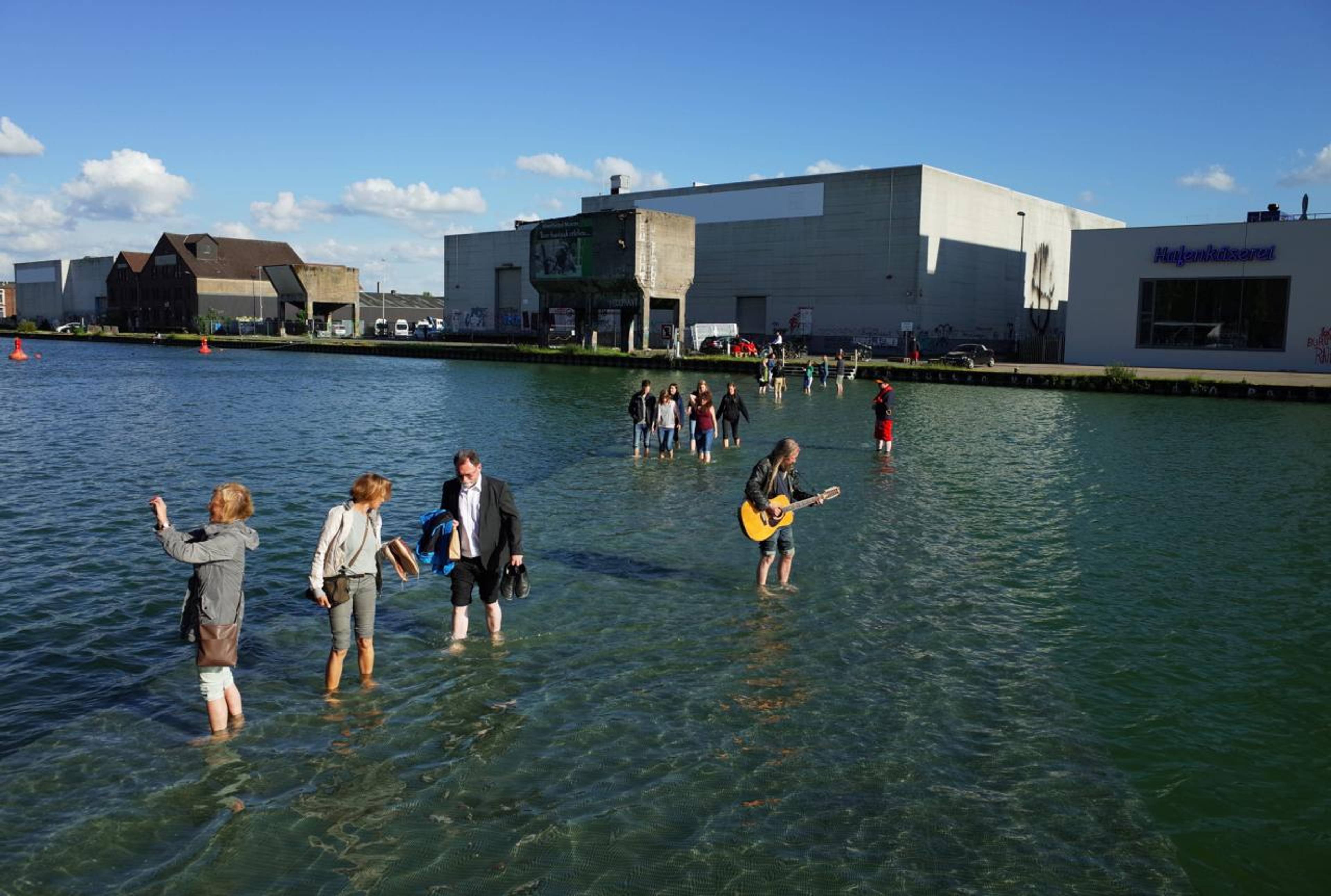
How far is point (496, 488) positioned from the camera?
29.9 ft

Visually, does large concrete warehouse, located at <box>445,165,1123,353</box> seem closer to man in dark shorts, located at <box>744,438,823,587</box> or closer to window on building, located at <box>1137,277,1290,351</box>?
window on building, located at <box>1137,277,1290,351</box>

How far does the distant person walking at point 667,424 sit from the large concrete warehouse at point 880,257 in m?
44.8

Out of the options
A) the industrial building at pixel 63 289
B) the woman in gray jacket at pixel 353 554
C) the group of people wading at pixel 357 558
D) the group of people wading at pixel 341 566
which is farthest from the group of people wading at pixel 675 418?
the industrial building at pixel 63 289

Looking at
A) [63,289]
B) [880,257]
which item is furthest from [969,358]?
[63,289]

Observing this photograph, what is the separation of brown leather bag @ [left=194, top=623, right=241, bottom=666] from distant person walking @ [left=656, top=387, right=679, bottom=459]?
650 inches

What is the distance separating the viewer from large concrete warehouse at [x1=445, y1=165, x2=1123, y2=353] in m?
72.5

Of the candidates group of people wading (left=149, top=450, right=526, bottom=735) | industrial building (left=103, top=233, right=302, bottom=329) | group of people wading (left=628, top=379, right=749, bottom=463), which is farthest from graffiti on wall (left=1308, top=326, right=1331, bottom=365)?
industrial building (left=103, top=233, right=302, bottom=329)

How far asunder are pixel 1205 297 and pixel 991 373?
14031 mm

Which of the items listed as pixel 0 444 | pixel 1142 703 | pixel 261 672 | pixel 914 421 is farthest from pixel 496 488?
pixel 914 421

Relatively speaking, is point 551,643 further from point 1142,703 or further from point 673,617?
point 1142,703

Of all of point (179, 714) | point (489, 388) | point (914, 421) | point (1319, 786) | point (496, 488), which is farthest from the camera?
point (489, 388)

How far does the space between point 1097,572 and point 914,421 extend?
20759 mm

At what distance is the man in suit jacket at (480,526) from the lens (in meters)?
9.02

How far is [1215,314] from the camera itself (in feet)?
184
